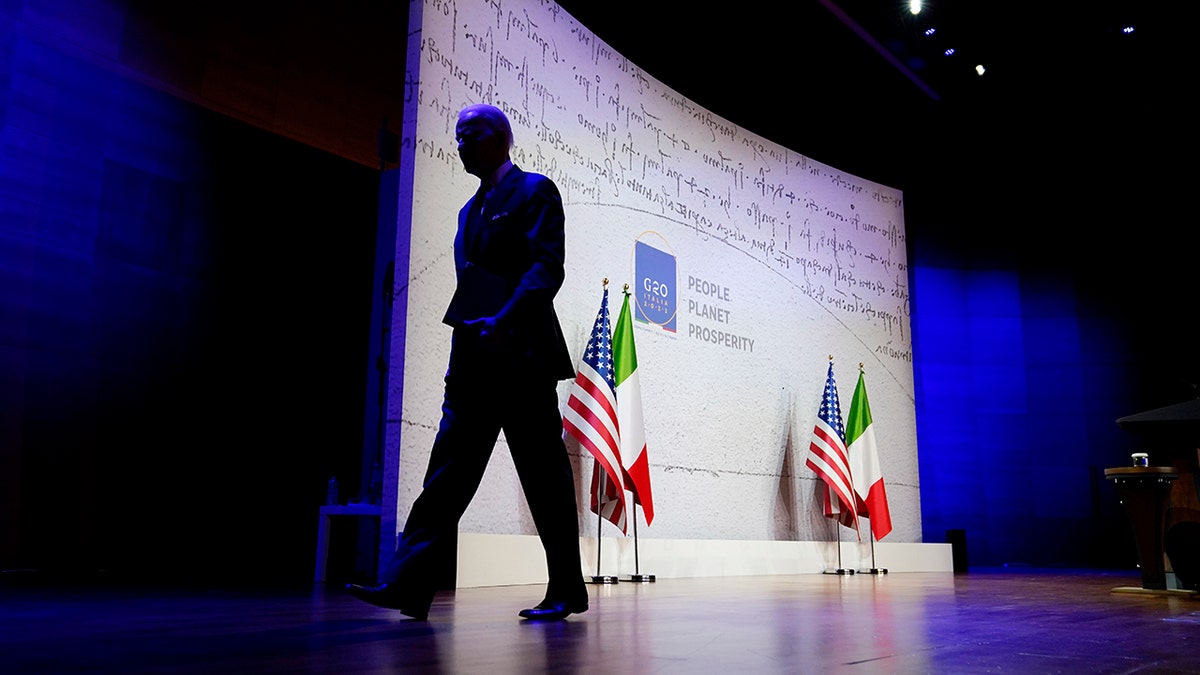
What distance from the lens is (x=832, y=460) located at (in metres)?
6.32

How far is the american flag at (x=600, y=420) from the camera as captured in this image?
15.2ft

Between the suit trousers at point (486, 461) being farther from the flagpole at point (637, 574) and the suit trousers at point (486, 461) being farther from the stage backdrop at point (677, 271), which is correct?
the flagpole at point (637, 574)

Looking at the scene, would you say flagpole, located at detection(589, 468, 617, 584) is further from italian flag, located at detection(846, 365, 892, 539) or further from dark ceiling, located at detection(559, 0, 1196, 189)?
dark ceiling, located at detection(559, 0, 1196, 189)

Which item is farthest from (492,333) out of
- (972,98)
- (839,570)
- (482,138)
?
(972,98)

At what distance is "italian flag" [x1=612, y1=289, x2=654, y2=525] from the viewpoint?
4.81m

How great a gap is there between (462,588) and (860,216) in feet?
17.7

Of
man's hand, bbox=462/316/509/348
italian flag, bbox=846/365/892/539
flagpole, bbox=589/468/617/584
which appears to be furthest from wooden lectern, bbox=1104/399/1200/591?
man's hand, bbox=462/316/509/348

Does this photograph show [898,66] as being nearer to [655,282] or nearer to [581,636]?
[655,282]

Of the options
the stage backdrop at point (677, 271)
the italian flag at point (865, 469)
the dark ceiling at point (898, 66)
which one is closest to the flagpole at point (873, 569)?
the italian flag at point (865, 469)

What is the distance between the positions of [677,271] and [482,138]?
12.2 ft

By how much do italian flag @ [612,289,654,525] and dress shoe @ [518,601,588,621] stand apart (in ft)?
8.20

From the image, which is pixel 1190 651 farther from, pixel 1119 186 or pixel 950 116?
pixel 1119 186

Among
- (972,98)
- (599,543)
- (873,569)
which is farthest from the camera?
(972,98)

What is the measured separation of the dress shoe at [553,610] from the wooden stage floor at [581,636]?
0.15 ft
